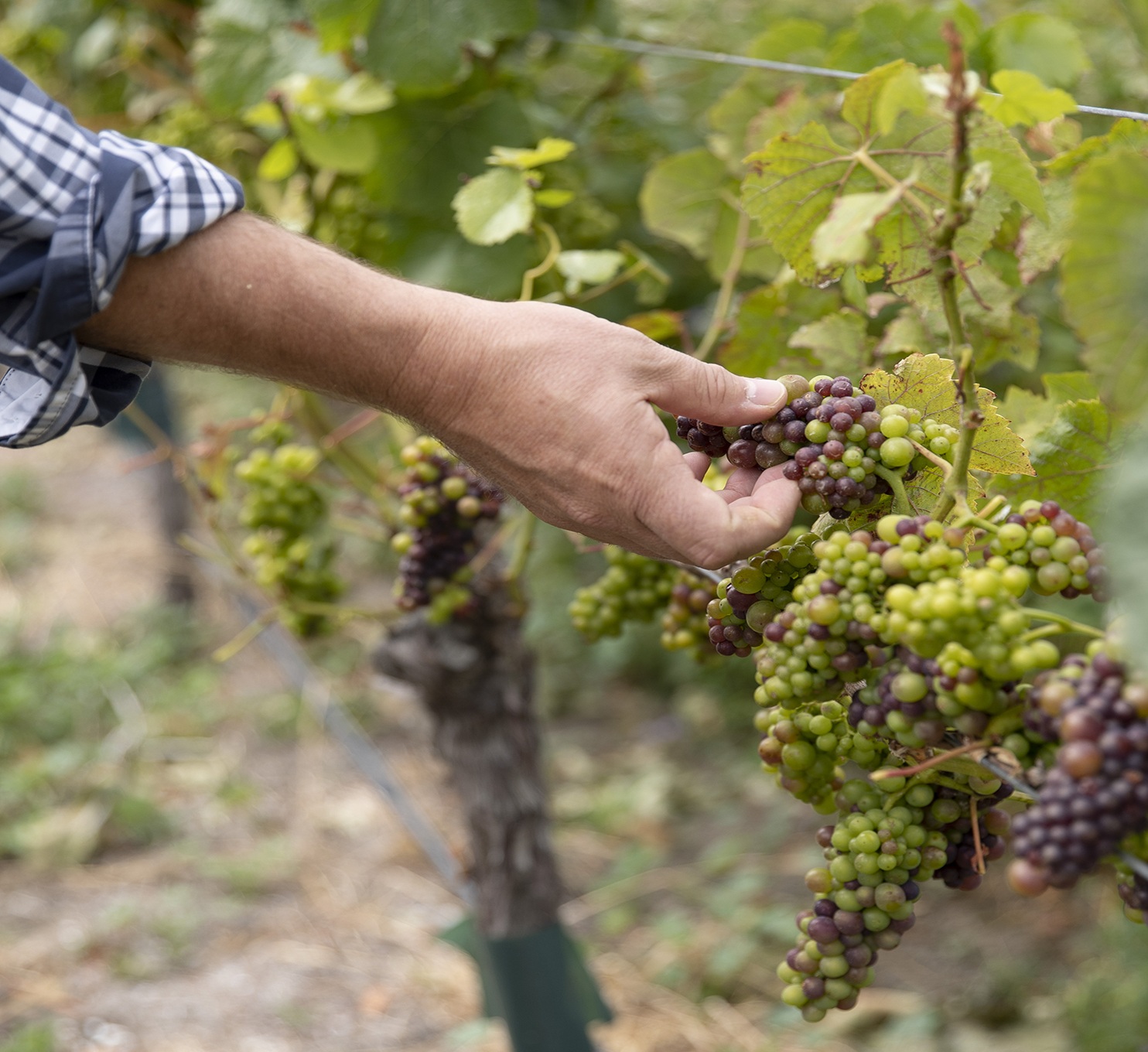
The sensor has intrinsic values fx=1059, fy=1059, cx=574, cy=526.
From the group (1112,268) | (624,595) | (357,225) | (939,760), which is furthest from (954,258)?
(357,225)

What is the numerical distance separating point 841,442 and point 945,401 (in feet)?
0.42

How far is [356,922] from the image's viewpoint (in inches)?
112

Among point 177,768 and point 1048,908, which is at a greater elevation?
point 1048,908

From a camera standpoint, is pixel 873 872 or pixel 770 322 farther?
pixel 770 322

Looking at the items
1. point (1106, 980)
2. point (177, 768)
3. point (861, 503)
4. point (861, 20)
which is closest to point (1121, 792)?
point (861, 503)

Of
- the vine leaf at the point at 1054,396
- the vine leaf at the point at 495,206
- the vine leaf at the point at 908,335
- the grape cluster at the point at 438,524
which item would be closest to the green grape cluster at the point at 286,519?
the grape cluster at the point at 438,524

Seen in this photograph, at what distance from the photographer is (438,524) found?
120cm

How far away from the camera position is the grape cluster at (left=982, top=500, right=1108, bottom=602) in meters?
0.61

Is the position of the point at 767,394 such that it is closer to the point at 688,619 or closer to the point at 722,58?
the point at 688,619

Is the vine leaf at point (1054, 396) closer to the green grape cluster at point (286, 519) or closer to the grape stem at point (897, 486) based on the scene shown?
the grape stem at point (897, 486)

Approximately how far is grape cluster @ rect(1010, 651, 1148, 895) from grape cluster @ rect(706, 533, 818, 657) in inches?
9.1

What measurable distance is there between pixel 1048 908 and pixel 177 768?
8.66ft

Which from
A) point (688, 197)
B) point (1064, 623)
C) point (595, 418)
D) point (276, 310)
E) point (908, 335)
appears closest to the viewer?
point (1064, 623)

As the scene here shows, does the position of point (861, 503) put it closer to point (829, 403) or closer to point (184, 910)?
point (829, 403)
